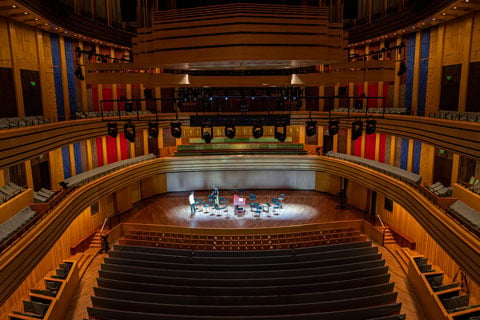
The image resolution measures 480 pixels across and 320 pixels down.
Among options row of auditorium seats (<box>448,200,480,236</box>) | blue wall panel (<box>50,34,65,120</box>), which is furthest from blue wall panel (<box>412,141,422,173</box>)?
blue wall panel (<box>50,34,65,120</box>)

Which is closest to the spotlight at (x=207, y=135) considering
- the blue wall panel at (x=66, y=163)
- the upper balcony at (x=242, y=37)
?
the upper balcony at (x=242, y=37)

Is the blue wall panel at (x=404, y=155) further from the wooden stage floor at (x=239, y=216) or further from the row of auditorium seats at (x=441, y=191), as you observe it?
the row of auditorium seats at (x=441, y=191)

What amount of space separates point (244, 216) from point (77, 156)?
271 inches

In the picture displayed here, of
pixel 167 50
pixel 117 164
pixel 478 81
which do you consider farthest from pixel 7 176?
pixel 478 81

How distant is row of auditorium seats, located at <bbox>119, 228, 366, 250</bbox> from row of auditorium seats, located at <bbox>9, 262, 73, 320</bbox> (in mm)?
2460

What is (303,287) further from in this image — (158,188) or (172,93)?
(172,93)

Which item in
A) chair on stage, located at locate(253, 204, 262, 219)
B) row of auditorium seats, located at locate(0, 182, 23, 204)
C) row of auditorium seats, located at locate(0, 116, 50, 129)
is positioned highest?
row of auditorium seats, located at locate(0, 116, 50, 129)

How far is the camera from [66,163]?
12469mm

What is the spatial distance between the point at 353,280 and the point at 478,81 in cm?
683

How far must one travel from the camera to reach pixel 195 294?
833cm

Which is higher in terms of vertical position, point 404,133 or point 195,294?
point 404,133

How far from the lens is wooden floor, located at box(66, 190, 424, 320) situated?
32.3ft

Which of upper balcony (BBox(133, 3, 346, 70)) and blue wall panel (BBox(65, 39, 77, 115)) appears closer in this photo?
upper balcony (BBox(133, 3, 346, 70))

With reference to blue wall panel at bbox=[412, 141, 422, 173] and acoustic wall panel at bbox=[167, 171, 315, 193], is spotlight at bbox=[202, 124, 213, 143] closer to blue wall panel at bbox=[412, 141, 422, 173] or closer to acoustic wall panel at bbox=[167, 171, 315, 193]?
acoustic wall panel at bbox=[167, 171, 315, 193]
